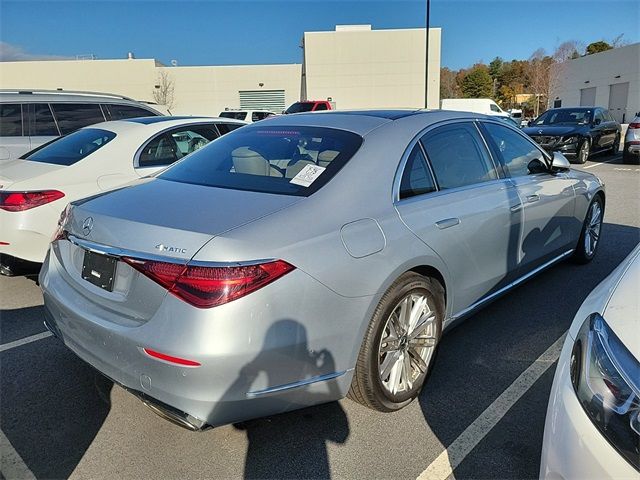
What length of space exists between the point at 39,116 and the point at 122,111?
4.09 feet

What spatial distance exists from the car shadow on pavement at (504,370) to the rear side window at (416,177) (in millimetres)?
1011

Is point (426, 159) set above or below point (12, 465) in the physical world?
above

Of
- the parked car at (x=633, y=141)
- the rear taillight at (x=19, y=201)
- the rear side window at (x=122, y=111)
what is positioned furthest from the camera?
the parked car at (x=633, y=141)

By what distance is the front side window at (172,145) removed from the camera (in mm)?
4957

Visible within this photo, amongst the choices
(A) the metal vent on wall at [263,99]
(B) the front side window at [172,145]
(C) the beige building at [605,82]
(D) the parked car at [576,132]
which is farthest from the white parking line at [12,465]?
(C) the beige building at [605,82]

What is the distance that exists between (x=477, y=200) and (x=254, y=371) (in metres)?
1.97

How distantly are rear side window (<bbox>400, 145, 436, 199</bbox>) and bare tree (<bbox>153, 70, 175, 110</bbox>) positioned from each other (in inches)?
1519

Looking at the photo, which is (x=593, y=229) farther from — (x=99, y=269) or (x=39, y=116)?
(x=39, y=116)

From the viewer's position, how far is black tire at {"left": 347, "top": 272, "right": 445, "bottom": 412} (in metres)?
2.41

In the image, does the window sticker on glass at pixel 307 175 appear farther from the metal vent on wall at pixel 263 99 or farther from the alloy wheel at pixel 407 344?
the metal vent on wall at pixel 263 99

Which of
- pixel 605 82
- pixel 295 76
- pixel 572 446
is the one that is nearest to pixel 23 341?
pixel 572 446

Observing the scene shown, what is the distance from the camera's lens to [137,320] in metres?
2.08

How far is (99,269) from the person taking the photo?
2.28 m

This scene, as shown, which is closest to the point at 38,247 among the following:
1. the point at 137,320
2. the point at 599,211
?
the point at 137,320
